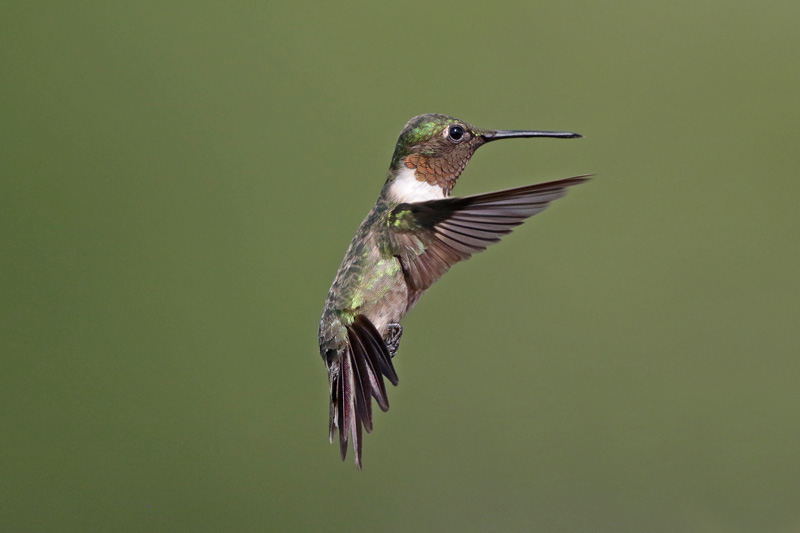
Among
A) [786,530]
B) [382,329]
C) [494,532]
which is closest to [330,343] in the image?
[382,329]

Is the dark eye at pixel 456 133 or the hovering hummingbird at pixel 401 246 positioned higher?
the dark eye at pixel 456 133

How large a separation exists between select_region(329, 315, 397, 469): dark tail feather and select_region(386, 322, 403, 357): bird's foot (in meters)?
0.05

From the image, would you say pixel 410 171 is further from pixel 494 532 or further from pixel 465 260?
pixel 494 532

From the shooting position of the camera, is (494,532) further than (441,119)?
Yes

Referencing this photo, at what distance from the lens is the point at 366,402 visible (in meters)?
0.58

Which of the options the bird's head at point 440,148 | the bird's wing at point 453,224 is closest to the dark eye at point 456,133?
the bird's head at point 440,148

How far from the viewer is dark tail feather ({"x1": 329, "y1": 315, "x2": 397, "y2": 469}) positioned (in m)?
0.58

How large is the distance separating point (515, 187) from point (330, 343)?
0.81 ft

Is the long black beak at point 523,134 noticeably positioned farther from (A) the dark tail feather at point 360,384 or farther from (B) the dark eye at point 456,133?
(A) the dark tail feather at point 360,384

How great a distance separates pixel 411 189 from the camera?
69 centimetres

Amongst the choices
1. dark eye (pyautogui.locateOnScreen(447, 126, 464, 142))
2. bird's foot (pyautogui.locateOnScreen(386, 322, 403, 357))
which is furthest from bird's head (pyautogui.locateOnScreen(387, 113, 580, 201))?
bird's foot (pyautogui.locateOnScreen(386, 322, 403, 357))

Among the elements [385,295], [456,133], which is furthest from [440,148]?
[385,295]

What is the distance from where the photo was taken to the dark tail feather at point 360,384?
22.9 inches

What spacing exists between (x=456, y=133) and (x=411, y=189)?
0.06 metres
